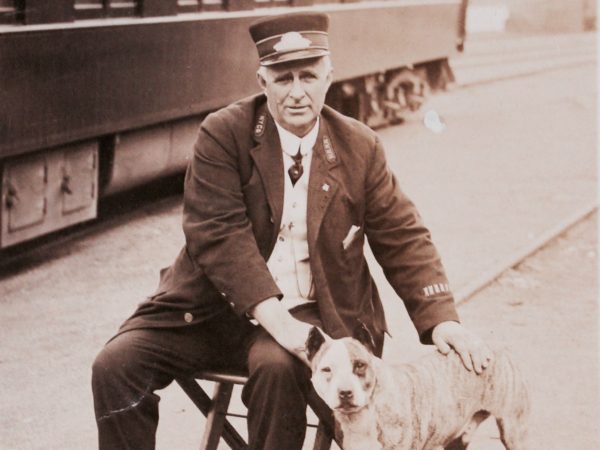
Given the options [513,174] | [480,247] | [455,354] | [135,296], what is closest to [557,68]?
[513,174]

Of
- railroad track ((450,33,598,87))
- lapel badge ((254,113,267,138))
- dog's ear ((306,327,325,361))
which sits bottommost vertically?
railroad track ((450,33,598,87))

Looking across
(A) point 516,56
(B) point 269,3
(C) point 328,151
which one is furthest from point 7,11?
(A) point 516,56

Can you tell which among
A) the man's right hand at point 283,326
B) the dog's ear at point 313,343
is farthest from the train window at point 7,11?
the dog's ear at point 313,343

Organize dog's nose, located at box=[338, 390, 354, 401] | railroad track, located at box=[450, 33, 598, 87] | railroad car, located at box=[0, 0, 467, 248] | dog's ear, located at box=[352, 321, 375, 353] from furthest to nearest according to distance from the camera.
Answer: railroad track, located at box=[450, 33, 598, 87] → railroad car, located at box=[0, 0, 467, 248] → dog's ear, located at box=[352, 321, 375, 353] → dog's nose, located at box=[338, 390, 354, 401]

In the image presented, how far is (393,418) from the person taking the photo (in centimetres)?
378

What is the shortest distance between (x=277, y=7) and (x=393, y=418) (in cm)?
969

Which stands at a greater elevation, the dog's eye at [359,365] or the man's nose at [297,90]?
the man's nose at [297,90]

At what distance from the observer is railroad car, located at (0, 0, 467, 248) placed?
27.9 feet

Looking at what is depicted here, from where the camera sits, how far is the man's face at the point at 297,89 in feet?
13.2

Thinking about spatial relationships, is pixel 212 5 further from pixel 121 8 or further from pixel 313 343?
pixel 313 343

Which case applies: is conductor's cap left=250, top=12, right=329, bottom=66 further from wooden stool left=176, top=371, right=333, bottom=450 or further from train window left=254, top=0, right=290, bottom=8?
train window left=254, top=0, right=290, bottom=8

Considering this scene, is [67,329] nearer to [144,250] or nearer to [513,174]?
[144,250]

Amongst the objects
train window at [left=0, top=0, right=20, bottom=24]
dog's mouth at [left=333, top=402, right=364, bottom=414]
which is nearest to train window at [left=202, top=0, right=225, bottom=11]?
train window at [left=0, top=0, right=20, bottom=24]

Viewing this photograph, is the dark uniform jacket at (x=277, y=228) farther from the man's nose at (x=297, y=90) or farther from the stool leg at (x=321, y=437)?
the stool leg at (x=321, y=437)
